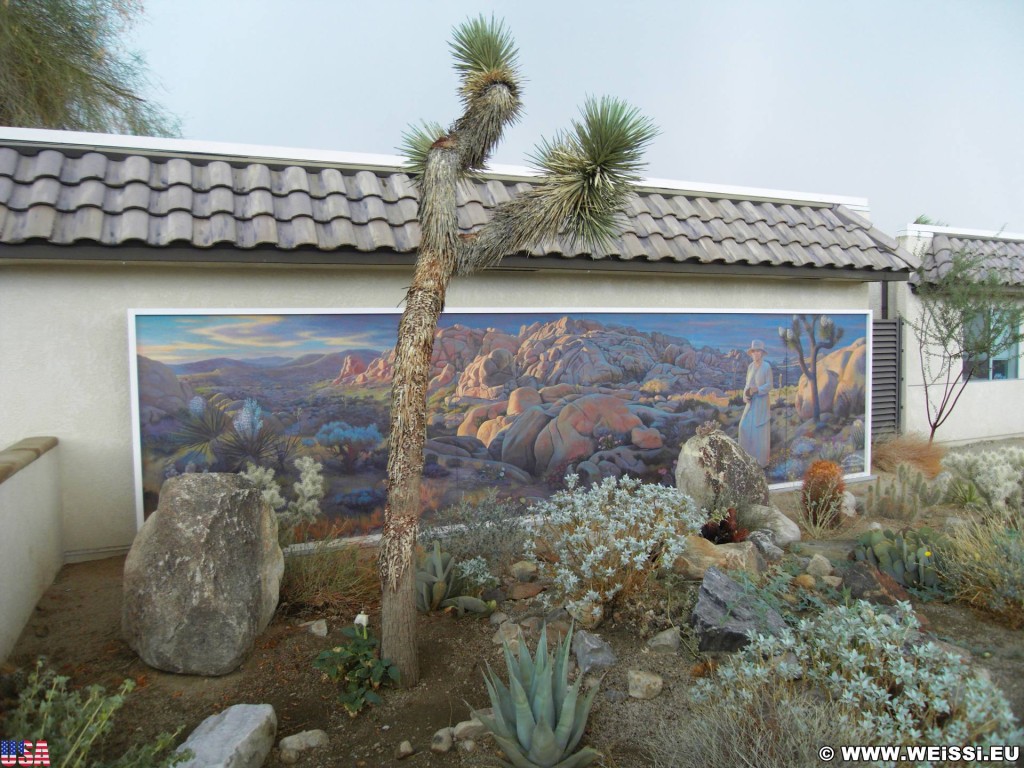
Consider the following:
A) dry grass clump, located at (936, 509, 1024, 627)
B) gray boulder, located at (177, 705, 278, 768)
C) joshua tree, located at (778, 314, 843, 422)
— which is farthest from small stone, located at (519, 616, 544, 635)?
joshua tree, located at (778, 314, 843, 422)

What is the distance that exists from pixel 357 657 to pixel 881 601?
11.8 ft

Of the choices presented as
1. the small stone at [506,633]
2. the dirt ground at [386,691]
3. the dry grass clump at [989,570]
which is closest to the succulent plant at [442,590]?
the dirt ground at [386,691]

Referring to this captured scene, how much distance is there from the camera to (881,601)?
15.7 ft

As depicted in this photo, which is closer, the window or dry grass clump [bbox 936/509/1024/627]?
dry grass clump [bbox 936/509/1024/627]

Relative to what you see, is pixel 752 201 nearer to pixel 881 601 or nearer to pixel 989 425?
pixel 881 601

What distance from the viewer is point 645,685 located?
3.78 m

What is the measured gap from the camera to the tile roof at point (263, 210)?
5.74 metres

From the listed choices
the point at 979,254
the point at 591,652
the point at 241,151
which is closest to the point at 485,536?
the point at 591,652

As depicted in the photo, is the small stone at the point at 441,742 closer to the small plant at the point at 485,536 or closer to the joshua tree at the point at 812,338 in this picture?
the small plant at the point at 485,536

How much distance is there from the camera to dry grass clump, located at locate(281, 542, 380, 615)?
501 centimetres

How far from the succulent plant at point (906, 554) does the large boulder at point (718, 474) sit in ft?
4.21

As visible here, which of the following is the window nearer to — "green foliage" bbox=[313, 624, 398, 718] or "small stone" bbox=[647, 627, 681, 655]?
"small stone" bbox=[647, 627, 681, 655]

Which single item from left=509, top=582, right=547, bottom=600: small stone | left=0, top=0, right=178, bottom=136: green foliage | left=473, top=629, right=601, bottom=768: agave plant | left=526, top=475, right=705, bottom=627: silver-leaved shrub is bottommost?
left=509, top=582, right=547, bottom=600: small stone

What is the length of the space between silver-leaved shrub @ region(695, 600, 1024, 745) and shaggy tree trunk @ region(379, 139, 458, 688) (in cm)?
166
